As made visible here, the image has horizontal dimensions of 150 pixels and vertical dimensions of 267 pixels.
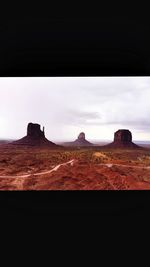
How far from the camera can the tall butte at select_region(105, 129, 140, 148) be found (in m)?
2.70

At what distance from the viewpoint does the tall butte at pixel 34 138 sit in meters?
2.70

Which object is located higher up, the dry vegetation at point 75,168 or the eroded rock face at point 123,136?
the eroded rock face at point 123,136

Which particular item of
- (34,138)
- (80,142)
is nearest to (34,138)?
(34,138)

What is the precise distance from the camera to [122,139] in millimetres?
2695

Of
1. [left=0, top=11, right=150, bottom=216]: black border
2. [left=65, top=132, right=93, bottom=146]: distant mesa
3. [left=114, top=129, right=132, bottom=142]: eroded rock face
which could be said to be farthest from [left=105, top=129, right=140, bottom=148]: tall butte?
[left=0, top=11, right=150, bottom=216]: black border

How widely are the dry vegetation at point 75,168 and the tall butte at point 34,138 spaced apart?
56 mm

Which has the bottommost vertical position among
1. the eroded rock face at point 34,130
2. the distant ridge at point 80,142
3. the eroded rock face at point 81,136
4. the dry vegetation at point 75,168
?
the dry vegetation at point 75,168

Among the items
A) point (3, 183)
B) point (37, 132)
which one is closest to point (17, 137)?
point (37, 132)
